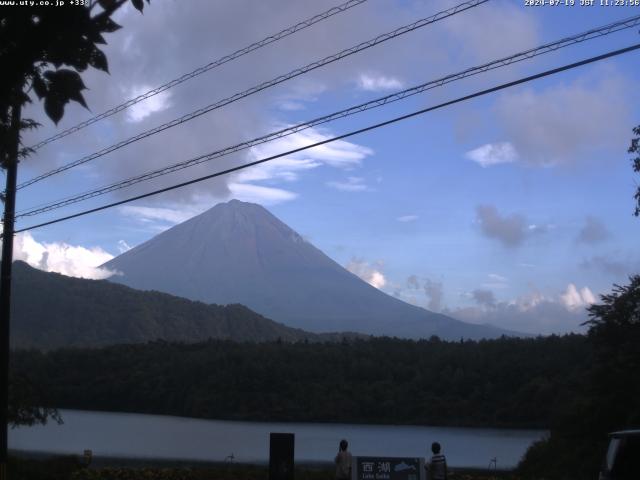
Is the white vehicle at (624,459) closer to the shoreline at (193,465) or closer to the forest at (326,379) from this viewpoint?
the shoreline at (193,465)

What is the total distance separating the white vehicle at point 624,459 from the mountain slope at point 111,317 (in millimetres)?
129638

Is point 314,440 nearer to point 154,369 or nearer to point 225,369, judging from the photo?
point 225,369

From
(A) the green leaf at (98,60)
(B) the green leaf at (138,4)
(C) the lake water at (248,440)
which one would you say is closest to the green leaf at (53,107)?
(A) the green leaf at (98,60)

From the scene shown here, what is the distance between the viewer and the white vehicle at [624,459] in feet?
33.4

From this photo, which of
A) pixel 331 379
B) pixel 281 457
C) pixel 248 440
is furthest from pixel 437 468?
pixel 331 379

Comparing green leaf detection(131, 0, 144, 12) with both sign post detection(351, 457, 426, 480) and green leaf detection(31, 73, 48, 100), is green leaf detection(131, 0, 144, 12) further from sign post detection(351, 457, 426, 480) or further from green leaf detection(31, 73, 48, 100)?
sign post detection(351, 457, 426, 480)

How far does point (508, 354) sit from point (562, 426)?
42260 mm

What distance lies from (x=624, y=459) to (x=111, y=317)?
143 meters

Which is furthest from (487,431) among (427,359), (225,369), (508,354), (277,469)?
(277,469)

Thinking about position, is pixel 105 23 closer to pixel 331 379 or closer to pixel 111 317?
pixel 331 379

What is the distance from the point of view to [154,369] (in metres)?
86.1

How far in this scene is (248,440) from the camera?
54.2 m

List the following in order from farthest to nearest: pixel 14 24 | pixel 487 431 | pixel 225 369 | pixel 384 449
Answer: pixel 225 369, pixel 487 431, pixel 384 449, pixel 14 24

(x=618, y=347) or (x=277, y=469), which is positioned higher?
(x=618, y=347)
